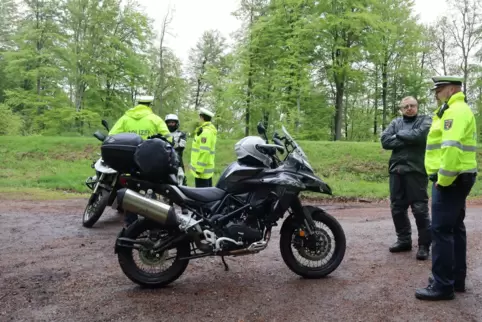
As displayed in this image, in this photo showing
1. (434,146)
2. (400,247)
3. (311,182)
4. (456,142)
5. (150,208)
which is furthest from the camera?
(400,247)

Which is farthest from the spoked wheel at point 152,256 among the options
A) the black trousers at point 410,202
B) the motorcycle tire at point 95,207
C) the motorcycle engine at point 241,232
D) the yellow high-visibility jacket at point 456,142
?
the black trousers at point 410,202

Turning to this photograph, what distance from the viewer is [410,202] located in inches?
215

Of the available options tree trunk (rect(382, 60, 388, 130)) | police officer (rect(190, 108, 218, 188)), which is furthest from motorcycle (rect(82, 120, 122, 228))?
tree trunk (rect(382, 60, 388, 130))

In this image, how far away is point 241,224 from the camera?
4.21 m

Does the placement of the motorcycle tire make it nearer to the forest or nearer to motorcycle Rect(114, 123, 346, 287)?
motorcycle Rect(114, 123, 346, 287)

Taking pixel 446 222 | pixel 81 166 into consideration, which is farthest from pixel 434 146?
pixel 81 166

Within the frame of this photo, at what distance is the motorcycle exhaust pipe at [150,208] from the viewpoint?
4.02 metres

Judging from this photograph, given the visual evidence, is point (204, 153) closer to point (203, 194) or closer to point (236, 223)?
point (203, 194)

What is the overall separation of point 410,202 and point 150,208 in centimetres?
346

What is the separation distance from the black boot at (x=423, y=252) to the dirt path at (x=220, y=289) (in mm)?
100

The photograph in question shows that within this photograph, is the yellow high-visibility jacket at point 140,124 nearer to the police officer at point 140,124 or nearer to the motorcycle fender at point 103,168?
the police officer at point 140,124

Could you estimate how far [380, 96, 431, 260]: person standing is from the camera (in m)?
5.34

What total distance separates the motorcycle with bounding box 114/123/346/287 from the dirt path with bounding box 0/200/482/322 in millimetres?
231

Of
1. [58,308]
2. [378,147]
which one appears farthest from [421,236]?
[378,147]
